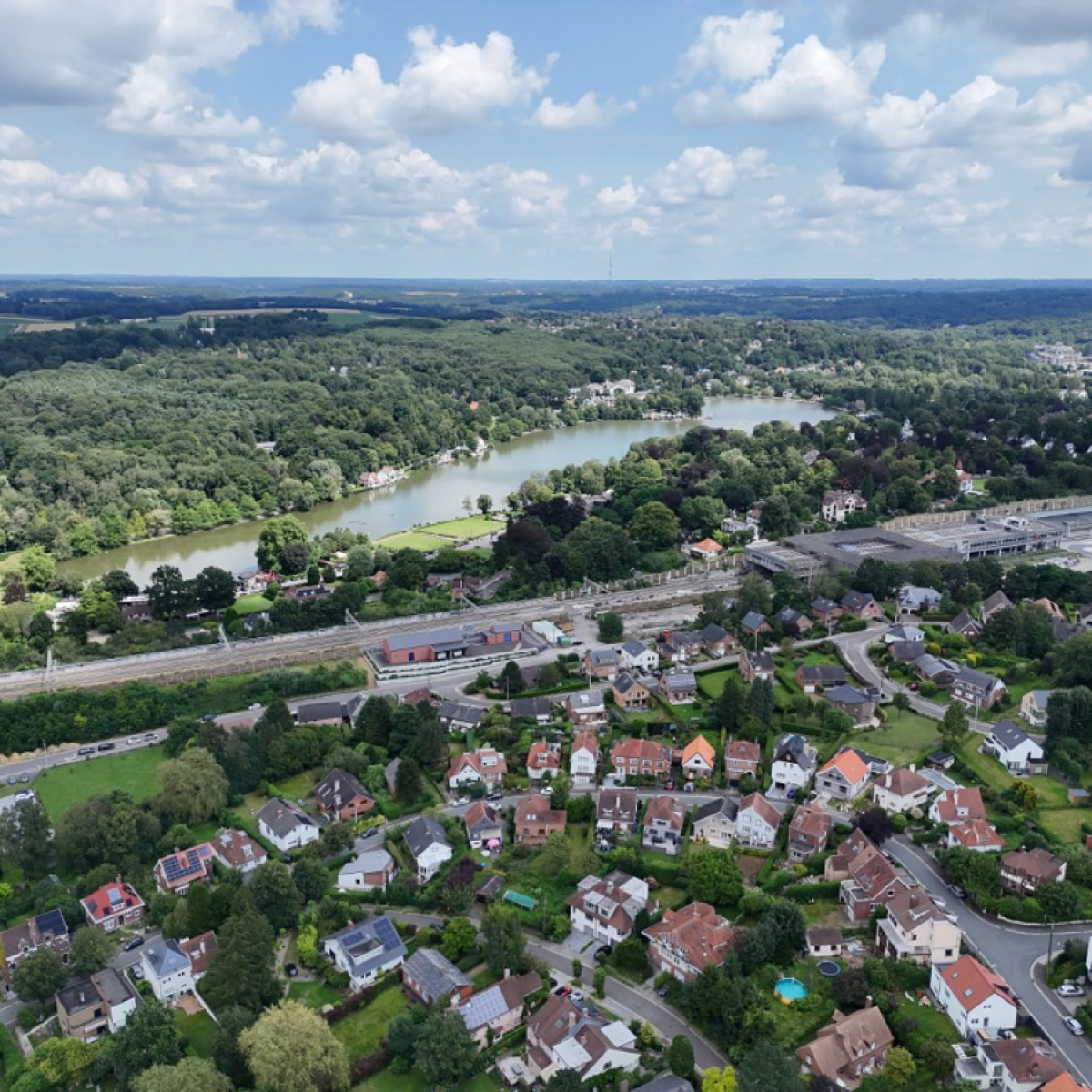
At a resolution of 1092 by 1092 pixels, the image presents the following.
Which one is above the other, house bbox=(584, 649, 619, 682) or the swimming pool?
house bbox=(584, 649, 619, 682)

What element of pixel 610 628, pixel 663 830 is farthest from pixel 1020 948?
pixel 610 628

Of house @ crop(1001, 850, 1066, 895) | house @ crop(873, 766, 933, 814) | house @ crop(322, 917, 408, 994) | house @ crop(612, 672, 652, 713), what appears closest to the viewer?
house @ crop(322, 917, 408, 994)

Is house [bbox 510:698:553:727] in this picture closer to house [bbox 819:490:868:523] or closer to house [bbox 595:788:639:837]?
house [bbox 595:788:639:837]

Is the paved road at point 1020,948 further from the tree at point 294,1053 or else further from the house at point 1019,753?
the tree at point 294,1053

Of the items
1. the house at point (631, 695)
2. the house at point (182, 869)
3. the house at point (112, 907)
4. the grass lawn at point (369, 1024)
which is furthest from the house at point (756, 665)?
the house at point (112, 907)

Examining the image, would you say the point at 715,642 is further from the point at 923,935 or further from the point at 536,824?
the point at 923,935

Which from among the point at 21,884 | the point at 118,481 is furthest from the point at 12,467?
the point at 21,884

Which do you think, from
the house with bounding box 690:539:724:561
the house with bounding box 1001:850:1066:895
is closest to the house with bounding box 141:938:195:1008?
the house with bounding box 1001:850:1066:895
